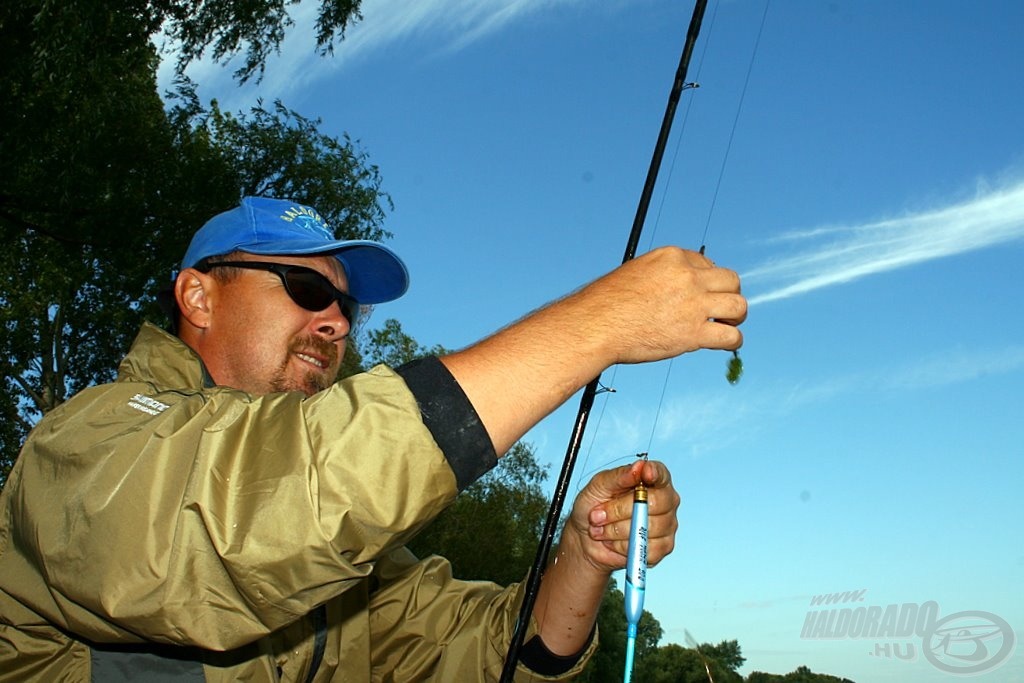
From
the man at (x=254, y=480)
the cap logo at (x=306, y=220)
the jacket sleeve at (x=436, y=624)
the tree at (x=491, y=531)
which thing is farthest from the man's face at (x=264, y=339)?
the tree at (x=491, y=531)

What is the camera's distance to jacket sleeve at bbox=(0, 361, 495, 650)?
6.51 ft

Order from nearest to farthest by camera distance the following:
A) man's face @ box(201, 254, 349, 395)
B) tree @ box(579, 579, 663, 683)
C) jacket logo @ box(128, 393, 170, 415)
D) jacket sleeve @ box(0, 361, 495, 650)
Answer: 1. jacket sleeve @ box(0, 361, 495, 650)
2. jacket logo @ box(128, 393, 170, 415)
3. man's face @ box(201, 254, 349, 395)
4. tree @ box(579, 579, 663, 683)

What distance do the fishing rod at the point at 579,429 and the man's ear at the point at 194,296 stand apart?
1.49m

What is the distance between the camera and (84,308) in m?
16.7

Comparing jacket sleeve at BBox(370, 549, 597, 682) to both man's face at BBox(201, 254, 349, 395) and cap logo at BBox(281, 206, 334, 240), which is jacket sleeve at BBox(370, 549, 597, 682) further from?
cap logo at BBox(281, 206, 334, 240)

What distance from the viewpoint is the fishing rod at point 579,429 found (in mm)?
3264

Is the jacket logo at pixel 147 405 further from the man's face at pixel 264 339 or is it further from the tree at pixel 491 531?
the tree at pixel 491 531

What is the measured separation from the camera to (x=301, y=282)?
3.86 m

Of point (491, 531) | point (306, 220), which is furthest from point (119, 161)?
point (491, 531)

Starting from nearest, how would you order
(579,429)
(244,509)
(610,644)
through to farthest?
(244,509)
(579,429)
(610,644)

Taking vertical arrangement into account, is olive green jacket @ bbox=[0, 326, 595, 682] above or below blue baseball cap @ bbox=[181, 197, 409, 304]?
below

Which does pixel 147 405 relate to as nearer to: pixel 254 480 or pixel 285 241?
pixel 254 480

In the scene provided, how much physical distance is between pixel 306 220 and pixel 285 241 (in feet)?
0.65

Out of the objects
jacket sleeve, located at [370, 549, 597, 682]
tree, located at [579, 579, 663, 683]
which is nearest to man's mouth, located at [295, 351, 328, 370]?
jacket sleeve, located at [370, 549, 597, 682]
